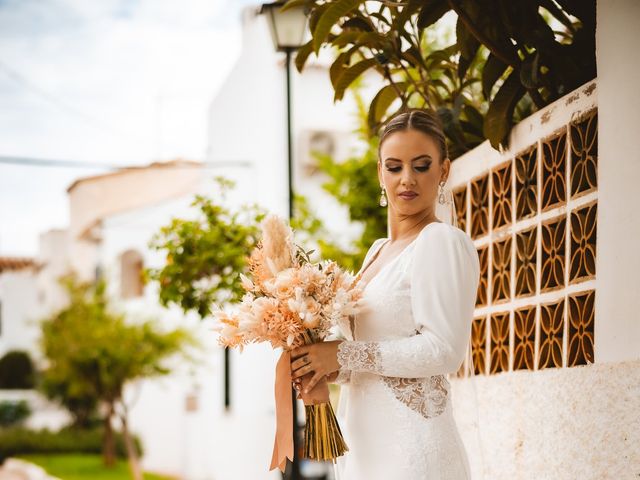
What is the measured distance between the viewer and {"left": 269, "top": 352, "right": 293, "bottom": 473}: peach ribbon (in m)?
2.65

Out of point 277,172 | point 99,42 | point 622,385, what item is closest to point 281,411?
point 622,385

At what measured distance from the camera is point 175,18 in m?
22.7

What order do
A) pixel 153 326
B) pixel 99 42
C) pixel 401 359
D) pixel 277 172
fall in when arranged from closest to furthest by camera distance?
pixel 401 359 < pixel 277 172 < pixel 153 326 < pixel 99 42

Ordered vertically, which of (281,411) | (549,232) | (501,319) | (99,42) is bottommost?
(281,411)

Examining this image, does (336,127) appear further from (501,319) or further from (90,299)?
(501,319)

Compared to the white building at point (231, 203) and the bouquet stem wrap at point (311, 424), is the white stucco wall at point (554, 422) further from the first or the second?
the white building at point (231, 203)

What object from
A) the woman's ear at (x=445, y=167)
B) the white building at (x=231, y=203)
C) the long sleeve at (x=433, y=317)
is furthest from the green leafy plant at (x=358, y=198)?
the long sleeve at (x=433, y=317)

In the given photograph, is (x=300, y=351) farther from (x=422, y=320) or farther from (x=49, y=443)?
(x=49, y=443)

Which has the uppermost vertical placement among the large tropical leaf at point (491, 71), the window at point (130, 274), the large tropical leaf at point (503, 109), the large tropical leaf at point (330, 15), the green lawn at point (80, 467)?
the window at point (130, 274)

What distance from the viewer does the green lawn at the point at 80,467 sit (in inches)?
821

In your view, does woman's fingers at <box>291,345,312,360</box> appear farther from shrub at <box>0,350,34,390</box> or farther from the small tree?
shrub at <box>0,350,34,390</box>

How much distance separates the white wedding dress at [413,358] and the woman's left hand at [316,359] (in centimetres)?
3

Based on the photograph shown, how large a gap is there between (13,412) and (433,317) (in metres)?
32.3

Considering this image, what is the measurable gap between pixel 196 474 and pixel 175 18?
38.3 ft
